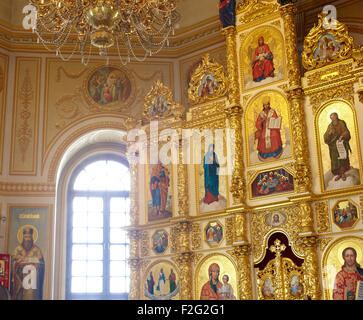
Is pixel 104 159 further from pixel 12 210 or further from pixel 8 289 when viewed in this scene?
pixel 8 289

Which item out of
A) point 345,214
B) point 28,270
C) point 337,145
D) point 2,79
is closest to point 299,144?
point 337,145

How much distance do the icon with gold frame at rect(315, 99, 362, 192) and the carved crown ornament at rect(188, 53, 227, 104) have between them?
2.85 metres

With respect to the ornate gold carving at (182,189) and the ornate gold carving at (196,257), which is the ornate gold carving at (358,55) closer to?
the ornate gold carving at (182,189)

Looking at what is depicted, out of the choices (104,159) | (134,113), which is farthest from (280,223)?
(104,159)

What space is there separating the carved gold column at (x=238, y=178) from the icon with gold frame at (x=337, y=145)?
Answer: 1.91 m

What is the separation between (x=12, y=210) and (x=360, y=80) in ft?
32.2

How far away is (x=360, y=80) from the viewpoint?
10805mm

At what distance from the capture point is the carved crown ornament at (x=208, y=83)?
13.2 metres

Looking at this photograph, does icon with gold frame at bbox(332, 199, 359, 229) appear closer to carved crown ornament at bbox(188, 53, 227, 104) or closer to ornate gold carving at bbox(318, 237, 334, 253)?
ornate gold carving at bbox(318, 237, 334, 253)

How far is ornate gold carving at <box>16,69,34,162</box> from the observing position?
1530 cm

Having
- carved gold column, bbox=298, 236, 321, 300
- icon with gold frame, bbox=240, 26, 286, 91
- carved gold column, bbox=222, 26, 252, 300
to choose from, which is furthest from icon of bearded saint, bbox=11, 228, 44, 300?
carved gold column, bbox=298, 236, 321, 300

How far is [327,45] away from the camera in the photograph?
1149 centimetres

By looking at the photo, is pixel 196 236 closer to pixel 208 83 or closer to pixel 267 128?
pixel 267 128

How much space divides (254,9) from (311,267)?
6.43m
